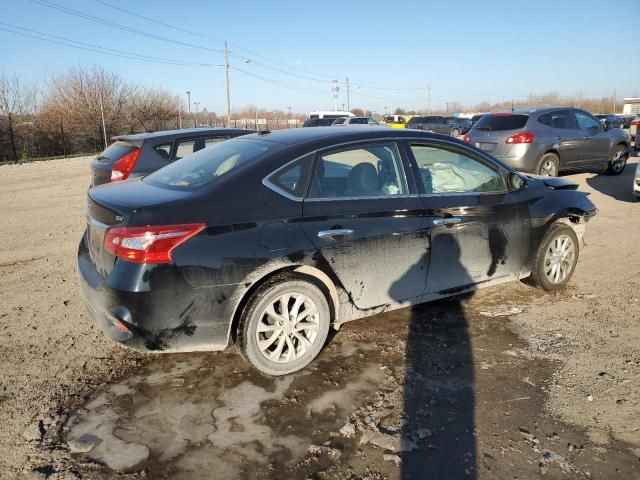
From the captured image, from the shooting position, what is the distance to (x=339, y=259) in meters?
3.55

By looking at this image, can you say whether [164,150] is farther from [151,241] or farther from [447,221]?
[447,221]

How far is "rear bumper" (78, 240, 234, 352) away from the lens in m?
3.06

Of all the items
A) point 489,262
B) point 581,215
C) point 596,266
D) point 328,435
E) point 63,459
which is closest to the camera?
point 63,459

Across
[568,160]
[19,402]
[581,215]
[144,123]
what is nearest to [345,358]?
[19,402]

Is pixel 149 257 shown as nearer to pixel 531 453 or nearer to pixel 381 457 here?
pixel 381 457

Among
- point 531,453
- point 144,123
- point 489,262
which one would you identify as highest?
point 144,123

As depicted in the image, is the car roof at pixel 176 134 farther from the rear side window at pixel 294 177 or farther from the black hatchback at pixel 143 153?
the rear side window at pixel 294 177

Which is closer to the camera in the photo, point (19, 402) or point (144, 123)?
point (19, 402)

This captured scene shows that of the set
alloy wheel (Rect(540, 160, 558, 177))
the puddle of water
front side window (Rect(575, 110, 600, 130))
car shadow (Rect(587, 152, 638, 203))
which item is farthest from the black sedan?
front side window (Rect(575, 110, 600, 130))

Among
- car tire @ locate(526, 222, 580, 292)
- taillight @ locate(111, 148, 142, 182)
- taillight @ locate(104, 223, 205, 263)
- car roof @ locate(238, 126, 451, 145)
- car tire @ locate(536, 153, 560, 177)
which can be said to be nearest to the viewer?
taillight @ locate(104, 223, 205, 263)

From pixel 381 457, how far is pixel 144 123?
42010 mm

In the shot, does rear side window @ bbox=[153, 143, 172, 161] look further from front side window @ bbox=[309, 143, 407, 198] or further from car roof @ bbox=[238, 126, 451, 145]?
front side window @ bbox=[309, 143, 407, 198]

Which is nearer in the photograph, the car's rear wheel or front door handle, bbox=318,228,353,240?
front door handle, bbox=318,228,353,240

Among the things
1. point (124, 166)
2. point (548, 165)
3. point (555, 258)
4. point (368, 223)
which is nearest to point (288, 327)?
point (368, 223)
